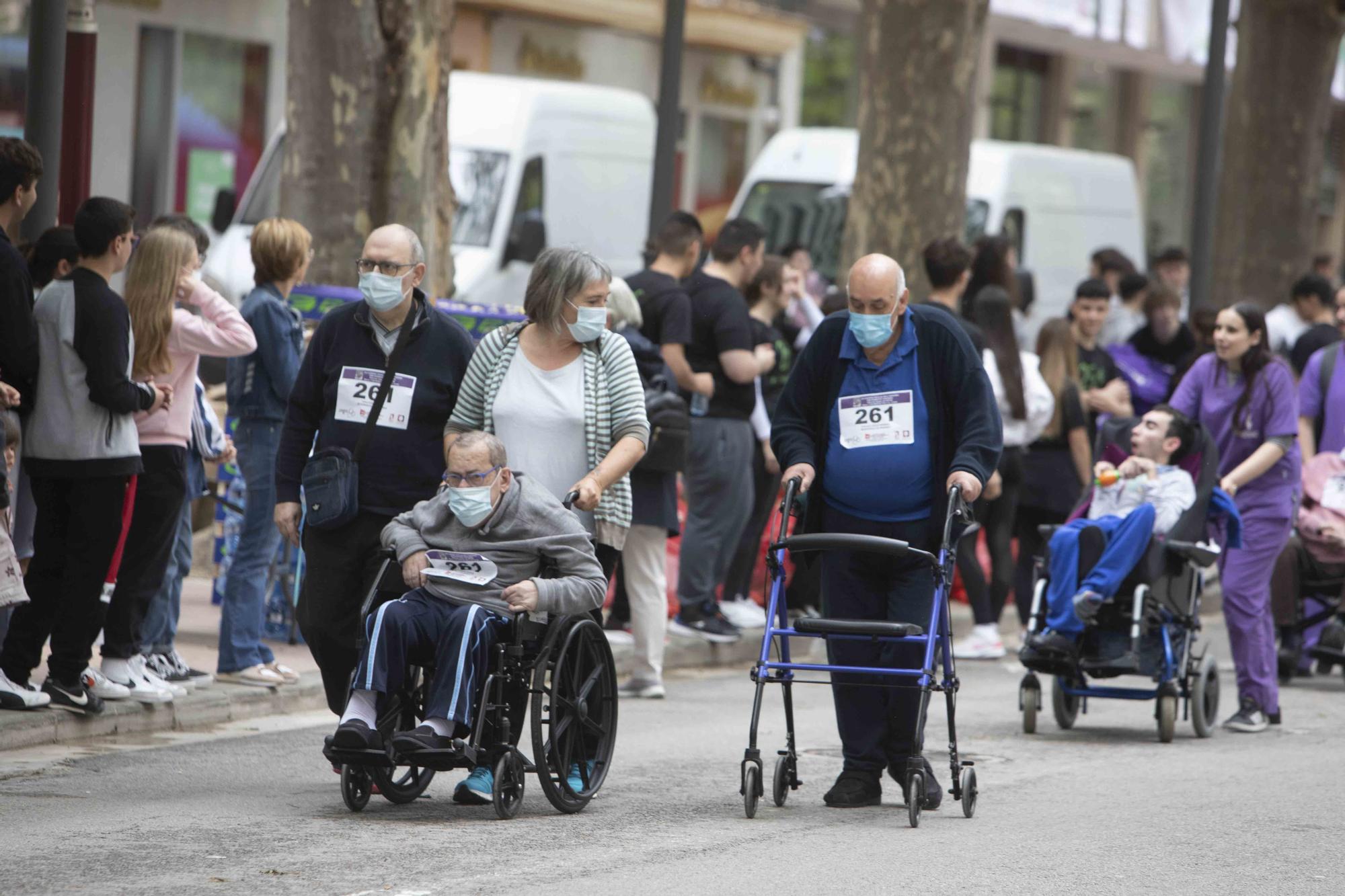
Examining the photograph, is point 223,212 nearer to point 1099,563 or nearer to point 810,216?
point 810,216

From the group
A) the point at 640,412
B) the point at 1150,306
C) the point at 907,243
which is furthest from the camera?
the point at 907,243

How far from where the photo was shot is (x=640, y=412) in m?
7.75

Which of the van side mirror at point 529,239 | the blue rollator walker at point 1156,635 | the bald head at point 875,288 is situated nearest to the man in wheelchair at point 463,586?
the bald head at point 875,288

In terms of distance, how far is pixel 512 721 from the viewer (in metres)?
7.20

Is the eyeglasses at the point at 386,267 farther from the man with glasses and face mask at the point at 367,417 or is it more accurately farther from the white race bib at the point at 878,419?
the white race bib at the point at 878,419

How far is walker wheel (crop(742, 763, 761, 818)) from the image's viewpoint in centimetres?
736

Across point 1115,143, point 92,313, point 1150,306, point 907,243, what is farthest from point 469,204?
point 1115,143

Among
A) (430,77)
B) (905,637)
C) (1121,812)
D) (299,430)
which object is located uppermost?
(430,77)

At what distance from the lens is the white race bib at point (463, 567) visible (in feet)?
23.5

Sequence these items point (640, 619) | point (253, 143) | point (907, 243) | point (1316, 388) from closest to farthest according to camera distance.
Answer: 1. point (640, 619)
2. point (1316, 388)
3. point (907, 243)
4. point (253, 143)

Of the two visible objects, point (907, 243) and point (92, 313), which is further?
point (907, 243)

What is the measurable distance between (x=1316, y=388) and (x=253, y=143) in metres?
14.8

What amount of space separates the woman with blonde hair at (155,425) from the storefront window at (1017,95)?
28199 mm

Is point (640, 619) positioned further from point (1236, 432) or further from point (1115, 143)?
point (1115, 143)
